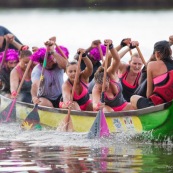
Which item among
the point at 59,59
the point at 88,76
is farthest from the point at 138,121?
the point at 59,59

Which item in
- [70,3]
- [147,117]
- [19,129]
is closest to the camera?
[147,117]

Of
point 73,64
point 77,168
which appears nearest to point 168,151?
point 77,168

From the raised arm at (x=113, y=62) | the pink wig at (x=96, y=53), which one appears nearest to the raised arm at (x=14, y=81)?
the pink wig at (x=96, y=53)

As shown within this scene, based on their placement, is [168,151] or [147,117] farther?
[147,117]

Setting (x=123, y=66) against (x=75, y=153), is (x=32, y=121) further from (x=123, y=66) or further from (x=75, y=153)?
(x=75, y=153)

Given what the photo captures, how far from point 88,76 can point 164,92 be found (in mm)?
2083

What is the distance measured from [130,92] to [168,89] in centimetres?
235

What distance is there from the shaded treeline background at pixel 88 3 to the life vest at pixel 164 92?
21.8m

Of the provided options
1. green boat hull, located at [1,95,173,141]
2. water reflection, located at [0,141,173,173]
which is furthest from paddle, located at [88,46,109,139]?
water reflection, located at [0,141,173,173]

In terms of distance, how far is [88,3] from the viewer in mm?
34469

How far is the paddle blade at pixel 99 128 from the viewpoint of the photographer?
1085cm

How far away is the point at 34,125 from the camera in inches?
497

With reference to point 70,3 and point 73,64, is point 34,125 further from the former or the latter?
point 70,3

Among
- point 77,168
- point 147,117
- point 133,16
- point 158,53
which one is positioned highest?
point 133,16
